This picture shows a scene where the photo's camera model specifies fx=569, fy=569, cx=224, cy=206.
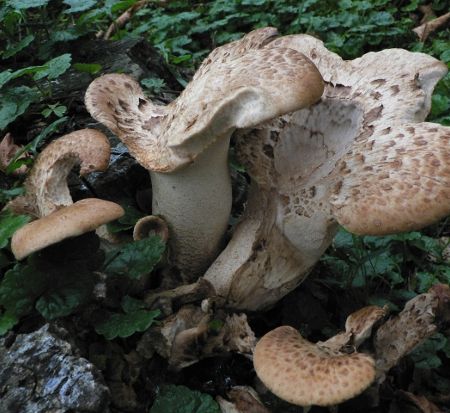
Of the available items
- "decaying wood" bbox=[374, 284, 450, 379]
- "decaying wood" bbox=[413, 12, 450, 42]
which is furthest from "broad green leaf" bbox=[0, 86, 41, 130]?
"decaying wood" bbox=[413, 12, 450, 42]

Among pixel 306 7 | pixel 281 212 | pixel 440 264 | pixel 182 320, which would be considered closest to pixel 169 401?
pixel 182 320

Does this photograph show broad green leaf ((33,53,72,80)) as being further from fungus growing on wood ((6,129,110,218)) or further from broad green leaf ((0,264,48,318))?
broad green leaf ((0,264,48,318))

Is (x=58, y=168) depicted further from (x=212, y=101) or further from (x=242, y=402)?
(x=242, y=402)

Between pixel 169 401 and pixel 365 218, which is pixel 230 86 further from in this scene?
pixel 169 401

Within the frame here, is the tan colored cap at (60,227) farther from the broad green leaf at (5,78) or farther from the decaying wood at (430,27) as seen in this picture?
the decaying wood at (430,27)

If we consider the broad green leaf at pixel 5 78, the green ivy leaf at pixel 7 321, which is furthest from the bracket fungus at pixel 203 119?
the green ivy leaf at pixel 7 321

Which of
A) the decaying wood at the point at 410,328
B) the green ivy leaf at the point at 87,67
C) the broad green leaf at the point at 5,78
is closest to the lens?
the decaying wood at the point at 410,328

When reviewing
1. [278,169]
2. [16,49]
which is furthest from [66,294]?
[16,49]
